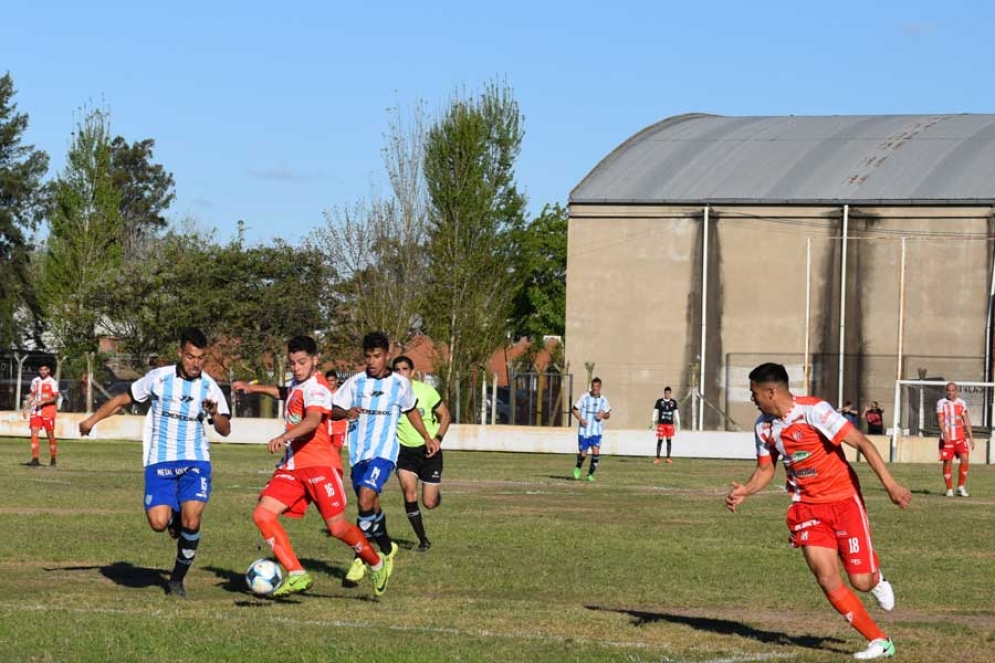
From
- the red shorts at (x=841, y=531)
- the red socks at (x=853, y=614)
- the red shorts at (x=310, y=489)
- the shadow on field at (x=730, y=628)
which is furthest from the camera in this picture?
the red shorts at (x=310, y=489)

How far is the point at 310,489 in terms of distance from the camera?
42.3 feet

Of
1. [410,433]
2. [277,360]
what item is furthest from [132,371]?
[410,433]

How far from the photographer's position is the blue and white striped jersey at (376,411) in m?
14.6

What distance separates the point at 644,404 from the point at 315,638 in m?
48.5

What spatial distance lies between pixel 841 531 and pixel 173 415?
538cm

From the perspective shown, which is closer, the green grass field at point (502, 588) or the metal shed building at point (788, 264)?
the green grass field at point (502, 588)

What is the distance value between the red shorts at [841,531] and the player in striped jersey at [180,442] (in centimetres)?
472

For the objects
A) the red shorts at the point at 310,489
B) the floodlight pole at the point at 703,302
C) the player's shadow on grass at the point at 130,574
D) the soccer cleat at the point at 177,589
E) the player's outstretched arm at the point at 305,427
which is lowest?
the player's shadow on grass at the point at 130,574

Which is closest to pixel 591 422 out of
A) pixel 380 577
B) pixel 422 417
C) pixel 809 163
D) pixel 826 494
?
pixel 422 417

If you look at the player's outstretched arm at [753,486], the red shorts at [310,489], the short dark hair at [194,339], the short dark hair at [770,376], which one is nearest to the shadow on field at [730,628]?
the player's outstretched arm at [753,486]

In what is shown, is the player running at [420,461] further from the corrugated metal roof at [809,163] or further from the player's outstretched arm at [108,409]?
the corrugated metal roof at [809,163]

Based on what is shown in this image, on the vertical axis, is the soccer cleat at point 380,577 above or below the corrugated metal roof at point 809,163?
below

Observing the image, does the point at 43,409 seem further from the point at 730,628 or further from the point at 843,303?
the point at 843,303

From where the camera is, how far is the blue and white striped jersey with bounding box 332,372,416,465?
14648 mm
